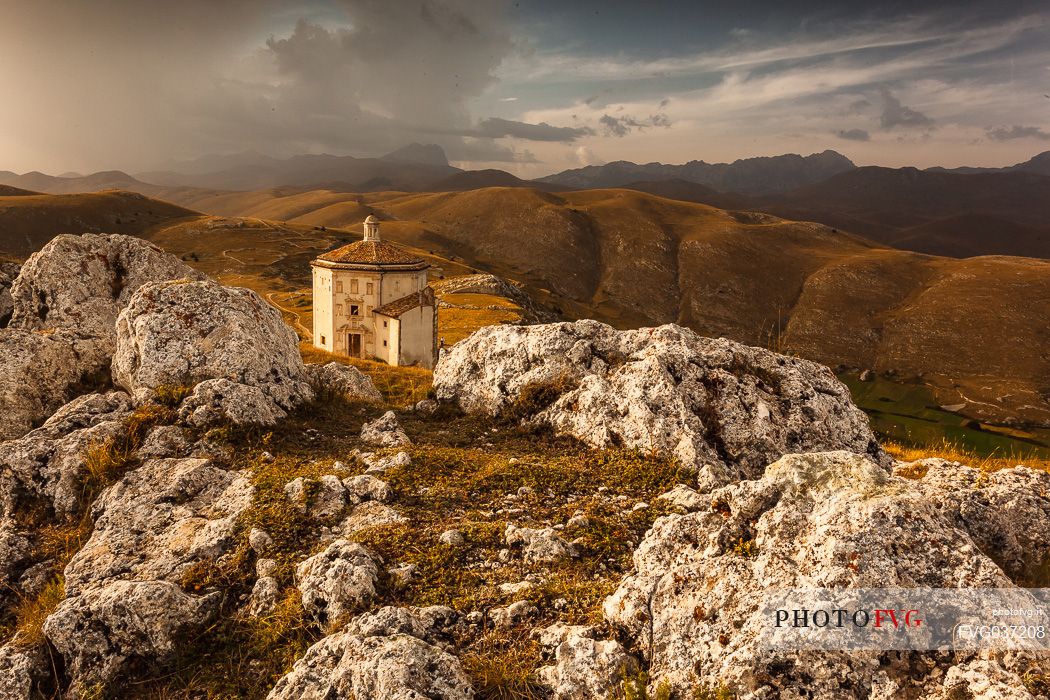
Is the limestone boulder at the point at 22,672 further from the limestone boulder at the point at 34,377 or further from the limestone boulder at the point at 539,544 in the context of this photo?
the limestone boulder at the point at 34,377

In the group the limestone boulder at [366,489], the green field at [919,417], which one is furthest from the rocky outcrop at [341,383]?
the green field at [919,417]

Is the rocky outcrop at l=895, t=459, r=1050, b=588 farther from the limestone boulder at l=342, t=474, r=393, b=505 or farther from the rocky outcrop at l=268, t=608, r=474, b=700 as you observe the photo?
the limestone boulder at l=342, t=474, r=393, b=505

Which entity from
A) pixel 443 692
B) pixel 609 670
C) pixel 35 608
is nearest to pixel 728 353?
pixel 609 670

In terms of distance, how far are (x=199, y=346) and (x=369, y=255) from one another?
36753mm

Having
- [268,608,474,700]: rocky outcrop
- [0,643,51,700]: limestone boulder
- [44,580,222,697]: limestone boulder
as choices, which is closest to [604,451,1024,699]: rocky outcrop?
[268,608,474,700]: rocky outcrop

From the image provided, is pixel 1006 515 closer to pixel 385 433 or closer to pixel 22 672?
pixel 385 433

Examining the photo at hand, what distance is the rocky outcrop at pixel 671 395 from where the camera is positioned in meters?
12.2

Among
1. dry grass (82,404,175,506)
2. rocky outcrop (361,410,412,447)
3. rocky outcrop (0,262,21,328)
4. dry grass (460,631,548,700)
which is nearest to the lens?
dry grass (460,631,548,700)

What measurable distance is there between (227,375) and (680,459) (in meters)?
10.8

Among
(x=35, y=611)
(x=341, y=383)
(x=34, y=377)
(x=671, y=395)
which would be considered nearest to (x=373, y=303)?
(x=341, y=383)

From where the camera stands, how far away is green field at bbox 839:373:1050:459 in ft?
291

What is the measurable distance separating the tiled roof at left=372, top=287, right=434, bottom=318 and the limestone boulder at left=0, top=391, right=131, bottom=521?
34349 millimetres

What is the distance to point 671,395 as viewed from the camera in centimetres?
1273

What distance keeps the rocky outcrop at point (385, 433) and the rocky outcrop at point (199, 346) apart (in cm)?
234
